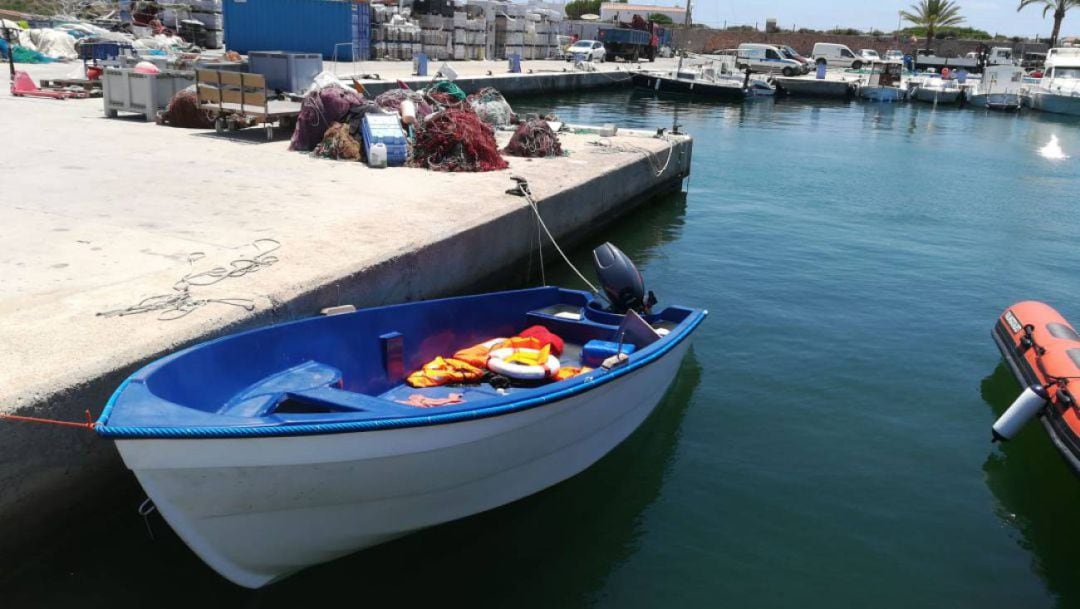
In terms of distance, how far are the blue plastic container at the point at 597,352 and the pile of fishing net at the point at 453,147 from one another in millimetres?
5543

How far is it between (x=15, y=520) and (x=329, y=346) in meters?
2.04

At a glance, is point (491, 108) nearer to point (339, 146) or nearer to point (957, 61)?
point (339, 146)

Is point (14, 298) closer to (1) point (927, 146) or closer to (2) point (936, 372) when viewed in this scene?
(2) point (936, 372)

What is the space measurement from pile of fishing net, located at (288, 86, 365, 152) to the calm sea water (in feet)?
14.2

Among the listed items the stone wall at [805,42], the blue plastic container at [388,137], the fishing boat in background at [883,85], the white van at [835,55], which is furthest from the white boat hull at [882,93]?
the blue plastic container at [388,137]

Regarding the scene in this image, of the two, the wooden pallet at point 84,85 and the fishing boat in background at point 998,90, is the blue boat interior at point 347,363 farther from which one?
the fishing boat in background at point 998,90

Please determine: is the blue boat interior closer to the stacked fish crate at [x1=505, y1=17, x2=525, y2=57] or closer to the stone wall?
the stacked fish crate at [x1=505, y1=17, x2=525, y2=57]

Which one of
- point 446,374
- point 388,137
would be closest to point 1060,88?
point 388,137

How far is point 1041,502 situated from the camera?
251 inches

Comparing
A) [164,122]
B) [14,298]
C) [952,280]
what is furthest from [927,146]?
[14,298]

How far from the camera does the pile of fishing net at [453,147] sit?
37.4ft

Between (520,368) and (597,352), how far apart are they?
83cm

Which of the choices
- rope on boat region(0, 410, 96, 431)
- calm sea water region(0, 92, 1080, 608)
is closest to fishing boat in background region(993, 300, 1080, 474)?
calm sea water region(0, 92, 1080, 608)

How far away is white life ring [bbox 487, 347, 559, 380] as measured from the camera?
5793 millimetres
